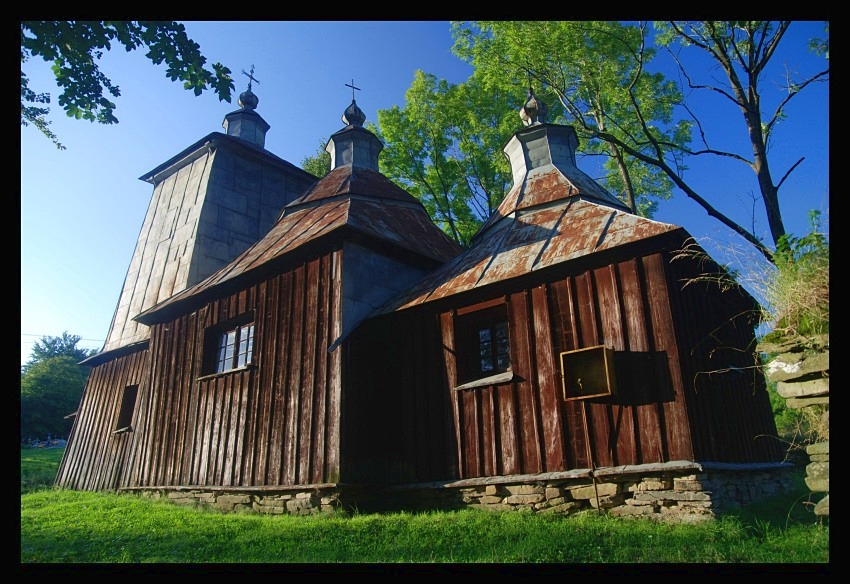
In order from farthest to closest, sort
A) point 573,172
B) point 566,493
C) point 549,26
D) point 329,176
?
point 329,176, point 549,26, point 573,172, point 566,493

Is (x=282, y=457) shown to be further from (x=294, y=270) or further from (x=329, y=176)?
(x=329, y=176)

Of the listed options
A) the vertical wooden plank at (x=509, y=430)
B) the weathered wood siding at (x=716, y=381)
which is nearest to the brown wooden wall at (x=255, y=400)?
the vertical wooden plank at (x=509, y=430)

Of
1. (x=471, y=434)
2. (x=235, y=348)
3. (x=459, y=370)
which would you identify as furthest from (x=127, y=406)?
(x=471, y=434)

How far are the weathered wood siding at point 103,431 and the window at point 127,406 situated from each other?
0.11 meters

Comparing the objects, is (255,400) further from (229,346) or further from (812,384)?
(812,384)

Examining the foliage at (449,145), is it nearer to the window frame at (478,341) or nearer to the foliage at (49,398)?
the window frame at (478,341)

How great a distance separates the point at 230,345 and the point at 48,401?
25.6 metres

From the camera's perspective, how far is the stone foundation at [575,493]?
6234 millimetres

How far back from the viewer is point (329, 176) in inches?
603

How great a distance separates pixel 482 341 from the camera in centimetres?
900
